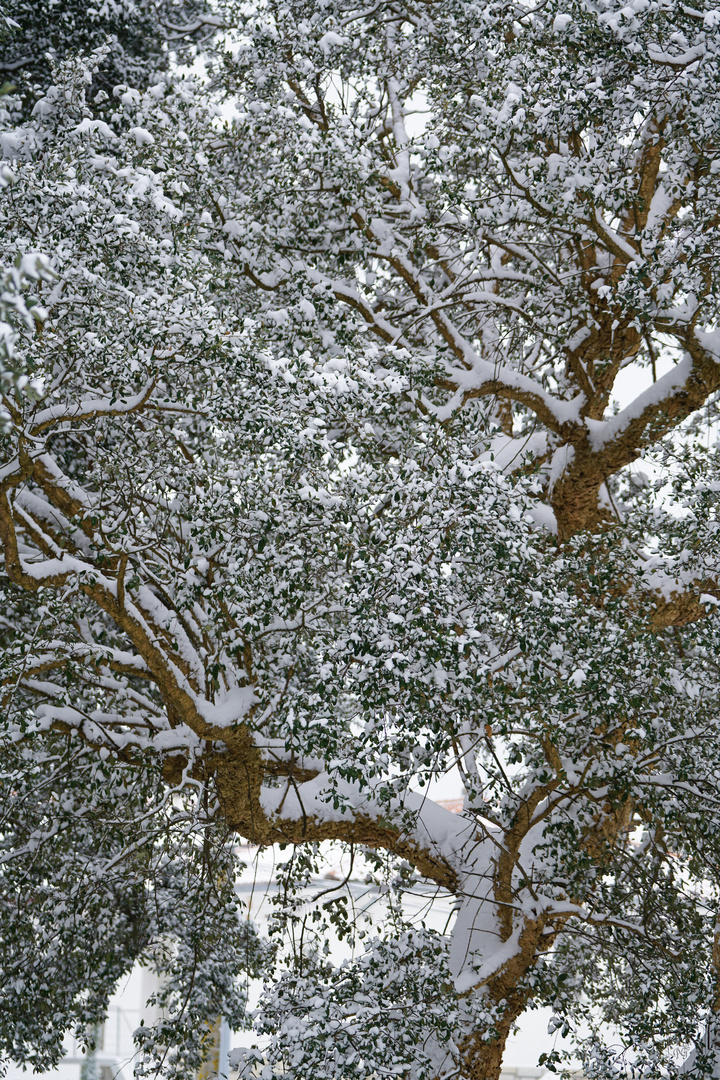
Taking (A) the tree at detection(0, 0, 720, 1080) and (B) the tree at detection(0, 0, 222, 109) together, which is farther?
(B) the tree at detection(0, 0, 222, 109)

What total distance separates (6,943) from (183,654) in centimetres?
317

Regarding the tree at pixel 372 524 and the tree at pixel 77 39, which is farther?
the tree at pixel 77 39

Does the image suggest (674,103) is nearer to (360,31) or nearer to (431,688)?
(360,31)

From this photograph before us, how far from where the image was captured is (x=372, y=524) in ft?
16.0

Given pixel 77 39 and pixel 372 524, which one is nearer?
pixel 372 524

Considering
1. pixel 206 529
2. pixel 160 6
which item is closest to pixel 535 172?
pixel 206 529

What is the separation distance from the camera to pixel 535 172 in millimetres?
6109

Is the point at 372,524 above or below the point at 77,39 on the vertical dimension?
below

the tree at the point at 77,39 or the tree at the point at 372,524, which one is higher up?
the tree at the point at 77,39

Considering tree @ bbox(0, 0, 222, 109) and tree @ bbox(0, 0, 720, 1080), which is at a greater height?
tree @ bbox(0, 0, 222, 109)

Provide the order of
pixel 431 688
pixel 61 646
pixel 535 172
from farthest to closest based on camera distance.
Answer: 1. pixel 535 172
2. pixel 61 646
3. pixel 431 688

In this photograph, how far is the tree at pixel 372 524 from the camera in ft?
16.3

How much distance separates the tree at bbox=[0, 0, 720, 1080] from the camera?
16.3 ft

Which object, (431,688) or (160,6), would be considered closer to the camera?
(431,688)
